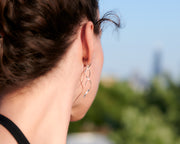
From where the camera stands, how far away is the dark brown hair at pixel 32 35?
1.27 m

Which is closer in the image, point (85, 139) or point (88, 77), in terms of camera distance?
point (88, 77)

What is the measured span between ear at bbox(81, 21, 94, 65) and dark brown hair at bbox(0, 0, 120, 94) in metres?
0.07

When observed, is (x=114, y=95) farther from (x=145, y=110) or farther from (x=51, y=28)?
(x=51, y=28)

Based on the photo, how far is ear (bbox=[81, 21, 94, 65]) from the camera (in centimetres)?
141

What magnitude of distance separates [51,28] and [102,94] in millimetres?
8995

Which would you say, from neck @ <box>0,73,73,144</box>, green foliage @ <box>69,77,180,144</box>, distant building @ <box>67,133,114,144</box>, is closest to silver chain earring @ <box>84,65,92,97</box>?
neck @ <box>0,73,73,144</box>

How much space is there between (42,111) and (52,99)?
0.07m

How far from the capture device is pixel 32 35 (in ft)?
4.21

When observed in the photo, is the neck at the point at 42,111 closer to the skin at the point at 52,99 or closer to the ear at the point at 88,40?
the skin at the point at 52,99

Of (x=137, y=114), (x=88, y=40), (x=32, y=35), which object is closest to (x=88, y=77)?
(x=88, y=40)

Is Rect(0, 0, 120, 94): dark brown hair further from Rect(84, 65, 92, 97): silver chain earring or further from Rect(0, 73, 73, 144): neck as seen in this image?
Rect(84, 65, 92, 97): silver chain earring

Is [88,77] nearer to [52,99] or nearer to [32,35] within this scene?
[52,99]

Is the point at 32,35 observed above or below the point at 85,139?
below

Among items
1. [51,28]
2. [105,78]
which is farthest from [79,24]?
[105,78]
